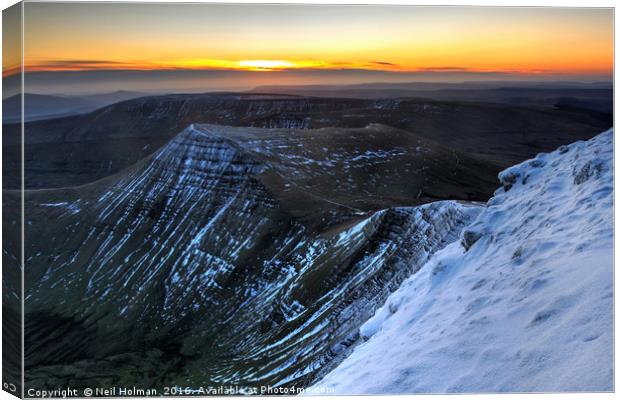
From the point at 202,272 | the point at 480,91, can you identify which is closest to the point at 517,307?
the point at 480,91

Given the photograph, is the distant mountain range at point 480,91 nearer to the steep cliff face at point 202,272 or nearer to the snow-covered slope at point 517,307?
the snow-covered slope at point 517,307

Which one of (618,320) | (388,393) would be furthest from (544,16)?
(388,393)

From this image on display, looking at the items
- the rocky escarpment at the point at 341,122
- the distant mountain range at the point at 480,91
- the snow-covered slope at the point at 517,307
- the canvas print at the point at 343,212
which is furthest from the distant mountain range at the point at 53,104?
the snow-covered slope at the point at 517,307

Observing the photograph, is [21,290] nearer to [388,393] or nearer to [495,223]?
[388,393]

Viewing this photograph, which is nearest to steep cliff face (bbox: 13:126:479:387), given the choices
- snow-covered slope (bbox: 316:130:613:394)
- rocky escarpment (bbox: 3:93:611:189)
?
rocky escarpment (bbox: 3:93:611:189)

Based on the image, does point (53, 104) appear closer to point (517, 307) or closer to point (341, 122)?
point (517, 307)
